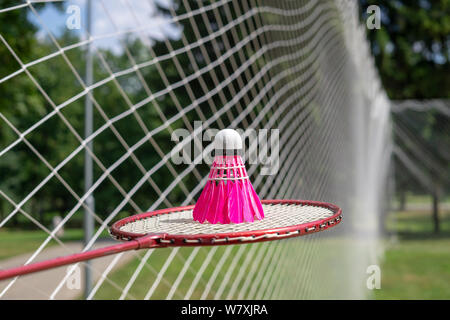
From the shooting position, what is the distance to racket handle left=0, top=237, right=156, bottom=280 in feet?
1.56

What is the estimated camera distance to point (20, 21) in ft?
14.2

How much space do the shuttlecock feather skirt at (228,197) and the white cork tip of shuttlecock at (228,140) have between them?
20mm

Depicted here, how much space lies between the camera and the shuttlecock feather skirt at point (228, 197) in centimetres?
78

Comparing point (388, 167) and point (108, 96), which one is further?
point (108, 96)

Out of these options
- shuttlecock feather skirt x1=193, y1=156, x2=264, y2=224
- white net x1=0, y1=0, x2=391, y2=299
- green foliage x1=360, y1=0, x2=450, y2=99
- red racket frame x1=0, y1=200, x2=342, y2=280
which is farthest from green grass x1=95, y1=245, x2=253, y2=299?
green foliage x1=360, y1=0, x2=450, y2=99

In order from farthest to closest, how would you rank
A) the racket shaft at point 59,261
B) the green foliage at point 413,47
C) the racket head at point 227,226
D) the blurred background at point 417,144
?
the green foliage at point 413,47, the blurred background at point 417,144, the racket head at point 227,226, the racket shaft at point 59,261

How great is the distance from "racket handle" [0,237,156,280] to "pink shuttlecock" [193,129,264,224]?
18 cm

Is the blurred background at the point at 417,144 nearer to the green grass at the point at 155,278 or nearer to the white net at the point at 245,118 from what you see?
the white net at the point at 245,118

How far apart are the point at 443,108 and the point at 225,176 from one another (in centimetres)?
837

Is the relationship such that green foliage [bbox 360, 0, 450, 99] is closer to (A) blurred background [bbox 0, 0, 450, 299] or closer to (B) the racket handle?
(A) blurred background [bbox 0, 0, 450, 299]

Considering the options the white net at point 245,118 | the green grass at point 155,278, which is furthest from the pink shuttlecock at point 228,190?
the green grass at point 155,278

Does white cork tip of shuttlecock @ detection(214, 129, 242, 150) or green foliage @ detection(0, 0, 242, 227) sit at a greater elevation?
white cork tip of shuttlecock @ detection(214, 129, 242, 150)
